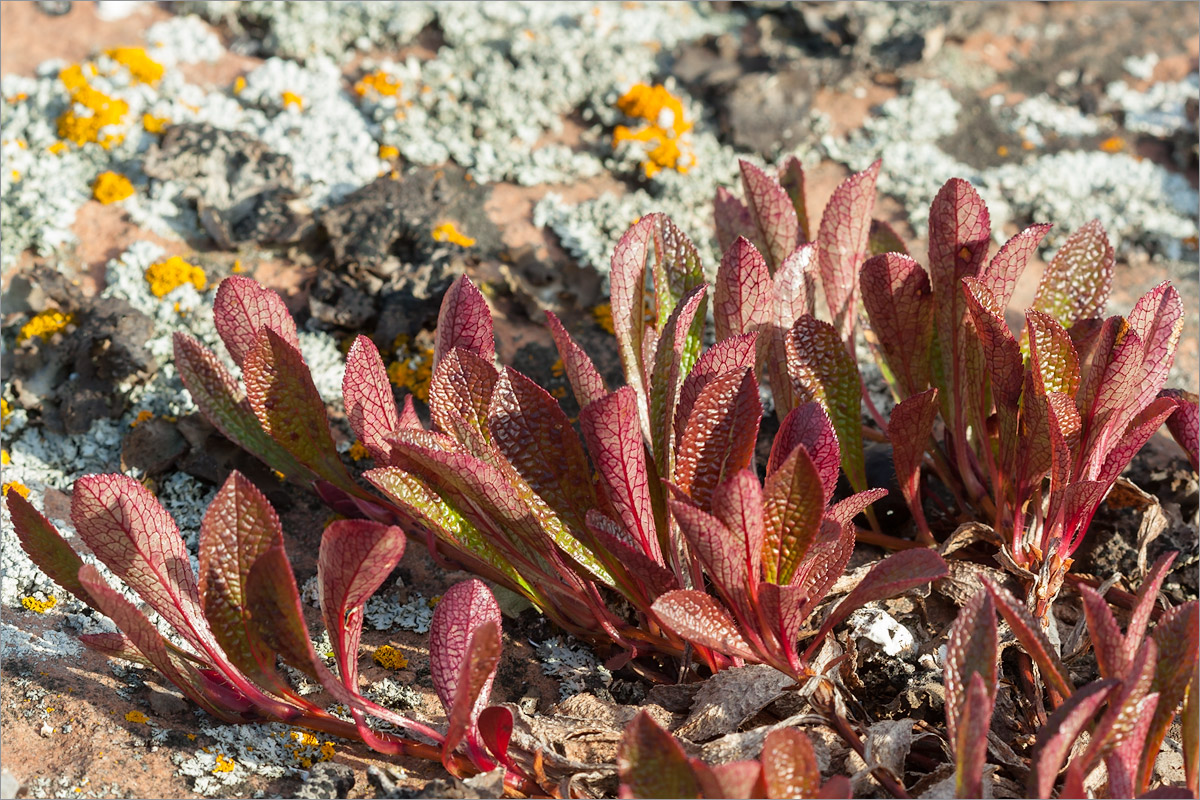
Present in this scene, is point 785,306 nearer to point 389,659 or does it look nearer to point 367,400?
point 367,400

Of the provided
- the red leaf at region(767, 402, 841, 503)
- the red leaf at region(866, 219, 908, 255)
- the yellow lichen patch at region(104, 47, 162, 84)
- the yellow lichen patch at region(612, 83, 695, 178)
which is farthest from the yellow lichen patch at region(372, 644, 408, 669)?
the yellow lichen patch at region(104, 47, 162, 84)

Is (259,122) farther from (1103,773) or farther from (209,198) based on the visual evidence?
(1103,773)

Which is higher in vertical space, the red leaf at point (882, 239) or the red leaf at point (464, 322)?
the red leaf at point (464, 322)

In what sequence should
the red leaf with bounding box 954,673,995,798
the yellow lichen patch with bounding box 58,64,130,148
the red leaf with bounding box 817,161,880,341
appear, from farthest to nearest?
the yellow lichen patch with bounding box 58,64,130,148
the red leaf with bounding box 817,161,880,341
the red leaf with bounding box 954,673,995,798

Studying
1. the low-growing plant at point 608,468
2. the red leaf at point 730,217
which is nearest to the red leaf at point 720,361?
→ the low-growing plant at point 608,468

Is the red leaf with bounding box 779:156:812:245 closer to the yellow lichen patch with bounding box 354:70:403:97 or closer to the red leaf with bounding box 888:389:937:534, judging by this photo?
the red leaf with bounding box 888:389:937:534

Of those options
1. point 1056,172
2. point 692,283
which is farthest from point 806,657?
point 1056,172

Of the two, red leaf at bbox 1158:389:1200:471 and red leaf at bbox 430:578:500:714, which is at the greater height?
red leaf at bbox 430:578:500:714

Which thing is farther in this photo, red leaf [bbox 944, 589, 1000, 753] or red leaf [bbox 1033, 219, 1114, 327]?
red leaf [bbox 1033, 219, 1114, 327]

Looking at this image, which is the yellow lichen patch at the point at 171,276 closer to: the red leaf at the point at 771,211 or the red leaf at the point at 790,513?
the red leaf at the point at 771,211
